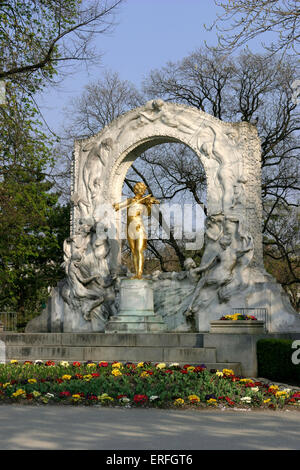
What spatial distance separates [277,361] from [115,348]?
11.5 feet

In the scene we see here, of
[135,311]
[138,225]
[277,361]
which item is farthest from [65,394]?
[138,225]

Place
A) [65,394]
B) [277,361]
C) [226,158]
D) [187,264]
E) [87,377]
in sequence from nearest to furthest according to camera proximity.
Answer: [65,394]
[87,377]
[277,361]
[226,158]
[187,264]

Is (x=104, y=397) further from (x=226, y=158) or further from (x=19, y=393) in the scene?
(x=226, y=158)

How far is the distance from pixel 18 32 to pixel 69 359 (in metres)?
7.26

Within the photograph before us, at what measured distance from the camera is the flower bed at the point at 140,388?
32.9ft

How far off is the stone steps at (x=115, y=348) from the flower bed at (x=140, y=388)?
135 cm

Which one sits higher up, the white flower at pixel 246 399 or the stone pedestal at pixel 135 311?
the stone pedestal at pixel 135 311

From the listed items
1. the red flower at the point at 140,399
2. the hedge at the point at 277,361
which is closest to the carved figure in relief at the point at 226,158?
the hedge at the point at 277,361

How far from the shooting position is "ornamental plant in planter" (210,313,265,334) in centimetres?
1385

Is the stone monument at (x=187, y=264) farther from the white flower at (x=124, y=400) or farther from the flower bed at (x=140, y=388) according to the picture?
the white flower at (x=124, y=400)

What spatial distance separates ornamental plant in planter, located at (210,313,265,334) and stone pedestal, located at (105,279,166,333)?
3.20 meters

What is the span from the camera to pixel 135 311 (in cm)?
1720

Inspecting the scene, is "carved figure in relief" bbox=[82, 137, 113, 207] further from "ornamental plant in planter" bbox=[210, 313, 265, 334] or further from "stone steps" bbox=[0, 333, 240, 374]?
"ornamental plant in planter" bbox=[210, 313, 265, 334]

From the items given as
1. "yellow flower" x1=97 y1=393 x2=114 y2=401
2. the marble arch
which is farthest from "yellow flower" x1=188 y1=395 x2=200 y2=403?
the marble arch
